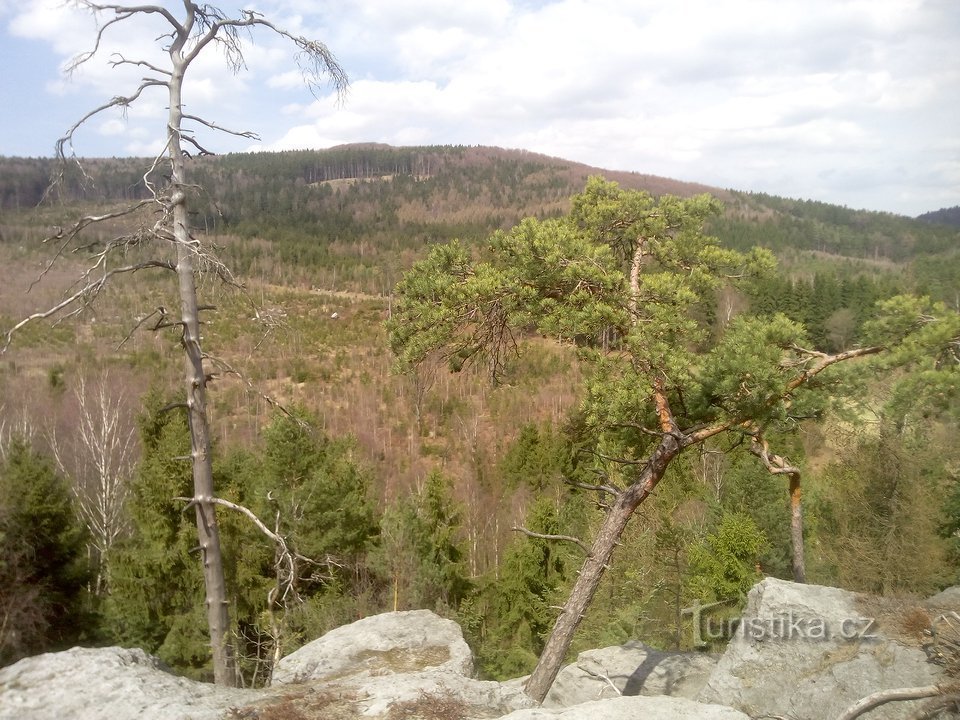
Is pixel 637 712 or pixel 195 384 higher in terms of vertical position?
pixel 195 384

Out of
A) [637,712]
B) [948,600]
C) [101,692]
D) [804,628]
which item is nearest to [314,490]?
[101,692]

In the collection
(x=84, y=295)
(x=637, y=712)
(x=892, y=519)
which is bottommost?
(x=892, y=519)

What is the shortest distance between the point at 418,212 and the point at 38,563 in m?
133

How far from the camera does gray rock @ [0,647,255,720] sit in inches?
177

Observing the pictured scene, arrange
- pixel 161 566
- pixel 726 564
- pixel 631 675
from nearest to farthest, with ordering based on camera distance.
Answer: pixel 631 675 < pixel 726 564 < pixel 161 566

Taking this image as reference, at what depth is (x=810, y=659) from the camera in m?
6.71

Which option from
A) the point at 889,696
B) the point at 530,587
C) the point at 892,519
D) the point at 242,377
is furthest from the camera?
the point at 530,587

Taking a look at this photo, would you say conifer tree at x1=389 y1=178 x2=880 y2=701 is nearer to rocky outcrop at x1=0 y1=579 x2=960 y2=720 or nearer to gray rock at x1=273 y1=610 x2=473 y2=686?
gray rock at x1=273 y1=610 x2=473 y2=686

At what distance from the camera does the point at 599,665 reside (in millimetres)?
8531

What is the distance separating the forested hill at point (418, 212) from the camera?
90.8 meters

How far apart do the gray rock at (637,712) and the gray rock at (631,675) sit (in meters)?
2.94

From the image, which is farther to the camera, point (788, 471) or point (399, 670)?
point (788, 471)

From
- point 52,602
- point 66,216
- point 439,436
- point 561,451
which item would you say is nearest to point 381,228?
point 439,436

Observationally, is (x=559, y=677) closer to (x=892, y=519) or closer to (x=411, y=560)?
(x=411, y=560)
